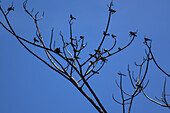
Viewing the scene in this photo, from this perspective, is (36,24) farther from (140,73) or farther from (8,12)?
(140,73)

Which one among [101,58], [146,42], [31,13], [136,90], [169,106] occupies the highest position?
[31,13]

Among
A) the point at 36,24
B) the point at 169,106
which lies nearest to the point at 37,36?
the point at 36,24

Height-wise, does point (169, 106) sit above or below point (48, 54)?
below

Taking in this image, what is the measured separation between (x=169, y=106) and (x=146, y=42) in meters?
1.05

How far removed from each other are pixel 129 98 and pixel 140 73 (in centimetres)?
77

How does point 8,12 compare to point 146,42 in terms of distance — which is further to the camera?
point 8,12

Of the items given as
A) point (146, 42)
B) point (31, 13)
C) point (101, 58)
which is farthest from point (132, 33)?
point (31, 13)

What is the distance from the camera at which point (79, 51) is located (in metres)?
3.37

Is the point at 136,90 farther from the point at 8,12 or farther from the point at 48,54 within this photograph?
the point at 8,12

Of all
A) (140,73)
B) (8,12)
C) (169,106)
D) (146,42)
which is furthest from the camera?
(140,73)

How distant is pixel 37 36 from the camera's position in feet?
11.7

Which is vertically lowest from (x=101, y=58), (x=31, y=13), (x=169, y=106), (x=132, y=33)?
(x=169, y=106)

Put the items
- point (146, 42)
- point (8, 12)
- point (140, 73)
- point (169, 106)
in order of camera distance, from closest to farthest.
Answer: point (169, 106), point (146, 42), point (8, 12), point (140, 73)

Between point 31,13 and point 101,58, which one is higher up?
point 31,13
